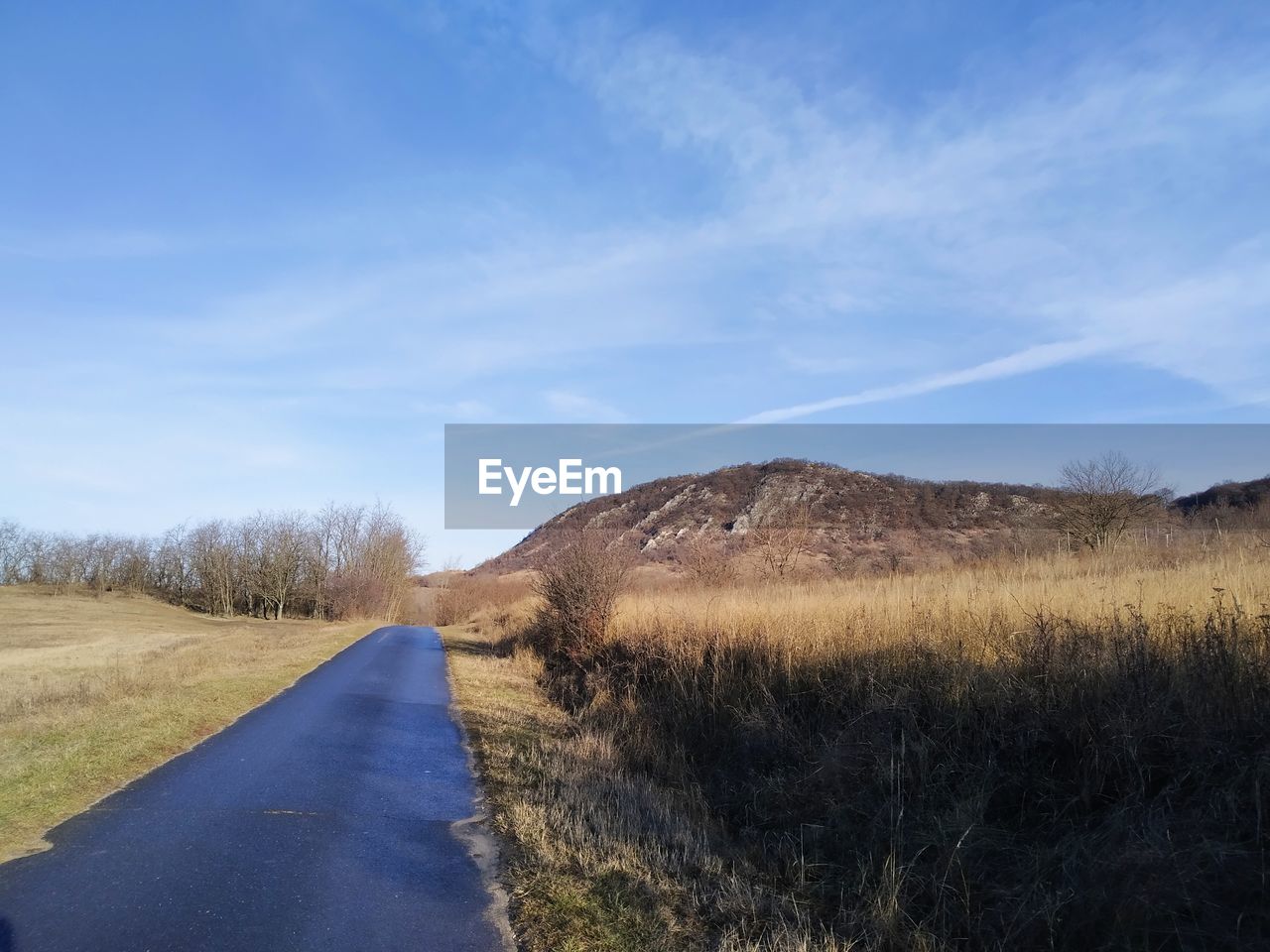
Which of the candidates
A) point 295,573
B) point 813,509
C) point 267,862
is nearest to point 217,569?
point 295,573

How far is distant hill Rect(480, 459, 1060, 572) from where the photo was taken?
45562 millimetres

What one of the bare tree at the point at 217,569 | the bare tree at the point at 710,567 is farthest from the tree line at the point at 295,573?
the bare tree at the point at 710,567

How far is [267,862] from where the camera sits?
5789mm

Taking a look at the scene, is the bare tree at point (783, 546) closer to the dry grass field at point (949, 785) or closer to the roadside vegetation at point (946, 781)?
the roadside vegetation at point (946, 781)

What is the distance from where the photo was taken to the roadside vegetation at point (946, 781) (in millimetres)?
4453

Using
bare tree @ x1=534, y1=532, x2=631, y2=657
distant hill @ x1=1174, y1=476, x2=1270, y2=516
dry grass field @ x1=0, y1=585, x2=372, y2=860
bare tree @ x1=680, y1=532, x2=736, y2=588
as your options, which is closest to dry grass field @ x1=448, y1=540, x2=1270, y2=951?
dry grass field @ x1=0, y1=585, x2=372, y2=860

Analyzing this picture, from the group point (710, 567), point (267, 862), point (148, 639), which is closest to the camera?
point (267, 862)

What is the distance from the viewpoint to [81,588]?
76750 millimetres

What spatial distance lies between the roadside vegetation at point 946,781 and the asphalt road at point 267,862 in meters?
0.60

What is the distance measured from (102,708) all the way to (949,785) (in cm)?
1270

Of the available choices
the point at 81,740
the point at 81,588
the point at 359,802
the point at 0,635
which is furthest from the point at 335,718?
the point at 81,588

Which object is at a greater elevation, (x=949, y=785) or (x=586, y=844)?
(x=949, y=785)

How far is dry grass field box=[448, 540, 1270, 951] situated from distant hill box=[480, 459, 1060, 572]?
19.8 meters

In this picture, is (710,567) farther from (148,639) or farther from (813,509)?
(813,509)
